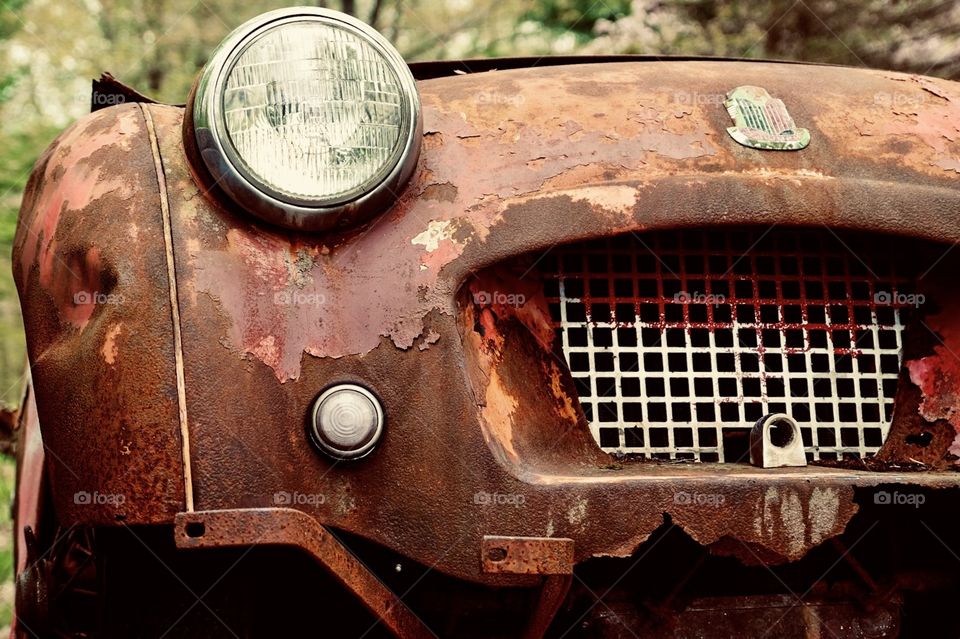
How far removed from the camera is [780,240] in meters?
2.07

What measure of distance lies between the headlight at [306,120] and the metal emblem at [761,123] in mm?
681

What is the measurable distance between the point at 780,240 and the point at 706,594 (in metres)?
0.75

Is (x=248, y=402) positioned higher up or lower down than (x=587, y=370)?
lower down

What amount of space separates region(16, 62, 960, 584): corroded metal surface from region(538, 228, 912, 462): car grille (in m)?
0.11

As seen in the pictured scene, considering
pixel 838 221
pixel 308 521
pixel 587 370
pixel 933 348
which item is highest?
pixel 838 221

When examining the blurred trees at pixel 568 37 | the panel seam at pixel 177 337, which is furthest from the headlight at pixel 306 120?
the blurred trees at pixel 568 37

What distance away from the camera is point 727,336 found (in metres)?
2.01

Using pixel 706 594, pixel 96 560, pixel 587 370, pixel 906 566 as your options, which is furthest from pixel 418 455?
pixel 906 566

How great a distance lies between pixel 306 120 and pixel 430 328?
0.41 meters

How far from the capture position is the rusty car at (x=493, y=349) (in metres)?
1.59

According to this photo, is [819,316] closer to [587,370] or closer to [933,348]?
[933,348]
